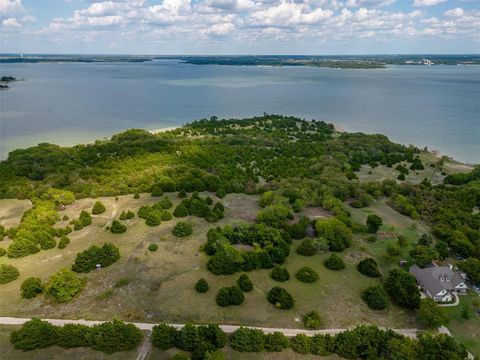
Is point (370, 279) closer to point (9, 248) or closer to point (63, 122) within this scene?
point (9, 248)

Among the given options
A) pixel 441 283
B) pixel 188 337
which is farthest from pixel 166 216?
pixel 441 283

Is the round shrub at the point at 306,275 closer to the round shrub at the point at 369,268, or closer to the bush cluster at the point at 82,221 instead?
the round shrub at the point at 369,268

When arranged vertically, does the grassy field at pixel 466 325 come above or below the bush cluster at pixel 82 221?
below

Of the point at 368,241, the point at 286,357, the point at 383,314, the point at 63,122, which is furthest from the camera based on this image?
the point at 63,122

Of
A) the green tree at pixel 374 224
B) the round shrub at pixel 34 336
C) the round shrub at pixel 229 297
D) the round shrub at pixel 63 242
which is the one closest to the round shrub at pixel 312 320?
the round shrub at pixel 229 297

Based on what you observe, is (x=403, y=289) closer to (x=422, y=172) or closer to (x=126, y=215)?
(x=126, y=215)

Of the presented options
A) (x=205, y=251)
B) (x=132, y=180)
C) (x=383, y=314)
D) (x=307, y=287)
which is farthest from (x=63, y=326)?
(x=132, y=180)
